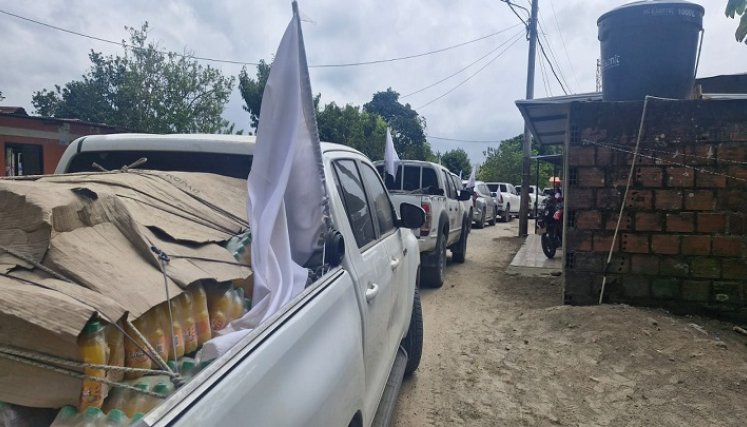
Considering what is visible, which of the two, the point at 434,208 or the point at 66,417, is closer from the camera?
the point at 66,417

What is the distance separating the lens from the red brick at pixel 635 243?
578cm

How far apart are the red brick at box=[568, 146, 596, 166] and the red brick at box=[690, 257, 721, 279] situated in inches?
56.9

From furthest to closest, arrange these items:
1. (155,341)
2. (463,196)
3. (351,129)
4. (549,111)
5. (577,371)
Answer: (351,129)
(463,196)
(549,111)
(577,371)
(155,341)

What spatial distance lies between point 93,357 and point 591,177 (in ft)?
18.6

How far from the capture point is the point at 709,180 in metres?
5.54

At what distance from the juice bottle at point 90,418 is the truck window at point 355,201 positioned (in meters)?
1.65

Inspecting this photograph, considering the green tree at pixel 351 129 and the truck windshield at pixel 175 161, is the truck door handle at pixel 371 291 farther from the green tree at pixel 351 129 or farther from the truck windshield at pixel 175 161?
the green tree at pixel 351 129

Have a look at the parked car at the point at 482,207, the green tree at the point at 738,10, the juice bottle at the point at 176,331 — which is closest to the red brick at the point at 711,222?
the green tree at the point at 738,10

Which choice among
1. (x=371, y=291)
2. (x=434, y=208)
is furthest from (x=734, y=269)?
(x=371, y=291)

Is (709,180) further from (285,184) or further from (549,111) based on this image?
(285,184)

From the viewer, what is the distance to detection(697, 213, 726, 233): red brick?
5508mm

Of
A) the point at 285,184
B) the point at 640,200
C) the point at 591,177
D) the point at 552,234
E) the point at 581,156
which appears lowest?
the point at 552,234

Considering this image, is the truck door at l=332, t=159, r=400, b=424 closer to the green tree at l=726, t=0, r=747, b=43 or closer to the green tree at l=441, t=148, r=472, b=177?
the green tree at l=726, t=0, r=747, b=43

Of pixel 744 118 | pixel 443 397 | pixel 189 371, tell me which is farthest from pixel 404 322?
pixel 744 118
